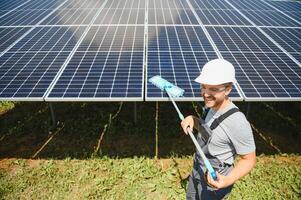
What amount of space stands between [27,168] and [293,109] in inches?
365

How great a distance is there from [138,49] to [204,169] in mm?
5353

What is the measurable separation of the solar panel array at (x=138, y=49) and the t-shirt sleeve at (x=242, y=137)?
10.1ft

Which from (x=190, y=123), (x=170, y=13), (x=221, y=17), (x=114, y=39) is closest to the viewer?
(x=190, y=123)

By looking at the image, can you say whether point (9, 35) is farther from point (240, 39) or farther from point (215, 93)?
point (215, 93)

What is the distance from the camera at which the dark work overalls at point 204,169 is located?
13.2 feet

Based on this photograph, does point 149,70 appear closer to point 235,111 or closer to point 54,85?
point 54,85

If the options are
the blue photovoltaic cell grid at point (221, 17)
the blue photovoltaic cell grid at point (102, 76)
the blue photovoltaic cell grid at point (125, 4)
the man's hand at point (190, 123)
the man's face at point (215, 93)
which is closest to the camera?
the man's face at point (215, 93)

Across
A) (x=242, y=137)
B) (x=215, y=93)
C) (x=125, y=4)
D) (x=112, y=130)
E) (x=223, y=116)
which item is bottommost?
(x=112, y=130)

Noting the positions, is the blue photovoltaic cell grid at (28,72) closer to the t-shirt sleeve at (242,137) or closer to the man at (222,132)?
the man at (222,132)

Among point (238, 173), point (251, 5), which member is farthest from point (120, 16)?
point (238, 173)

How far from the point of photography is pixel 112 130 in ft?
31.0

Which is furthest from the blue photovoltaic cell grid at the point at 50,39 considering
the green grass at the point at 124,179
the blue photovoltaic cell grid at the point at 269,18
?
the blue photovoltaic cell grid at the point at 269,18

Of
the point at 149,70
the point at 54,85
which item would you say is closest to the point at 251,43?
the point at 149,70

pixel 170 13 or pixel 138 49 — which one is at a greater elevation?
pixel 170 13
